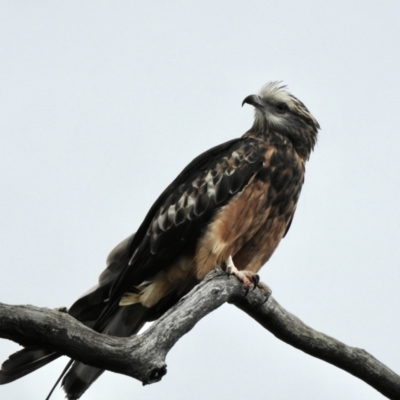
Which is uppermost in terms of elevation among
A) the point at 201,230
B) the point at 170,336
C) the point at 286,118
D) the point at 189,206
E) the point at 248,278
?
the point at 286,118

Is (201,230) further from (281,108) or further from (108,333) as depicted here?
(281,108)

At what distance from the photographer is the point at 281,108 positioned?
383 inches

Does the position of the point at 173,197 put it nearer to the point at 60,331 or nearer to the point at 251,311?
the point at 251,311

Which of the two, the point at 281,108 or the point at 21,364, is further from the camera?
the point at 281,108

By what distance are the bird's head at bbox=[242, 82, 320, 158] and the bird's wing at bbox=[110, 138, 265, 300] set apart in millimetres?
460

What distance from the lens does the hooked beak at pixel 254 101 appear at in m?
9.77

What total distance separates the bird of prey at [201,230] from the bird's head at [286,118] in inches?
4.1

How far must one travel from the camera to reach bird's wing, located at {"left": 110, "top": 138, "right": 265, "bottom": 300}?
28.6 ft

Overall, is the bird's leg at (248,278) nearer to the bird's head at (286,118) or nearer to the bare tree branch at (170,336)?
the bare tree branch at (170,336)

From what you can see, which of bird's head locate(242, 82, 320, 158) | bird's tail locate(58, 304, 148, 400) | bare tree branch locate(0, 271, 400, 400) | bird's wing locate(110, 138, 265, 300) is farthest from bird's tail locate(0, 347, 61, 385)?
bird's head locate(242, 82, 320, 158)

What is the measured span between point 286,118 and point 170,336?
431 cm

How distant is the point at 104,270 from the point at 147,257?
54cm

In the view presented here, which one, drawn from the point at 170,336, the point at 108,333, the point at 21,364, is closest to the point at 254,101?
the point at 108,333

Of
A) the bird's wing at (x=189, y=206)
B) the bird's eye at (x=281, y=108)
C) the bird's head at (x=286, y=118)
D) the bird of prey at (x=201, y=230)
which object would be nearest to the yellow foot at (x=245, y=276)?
the bird of prey at (x=201, y=230)
